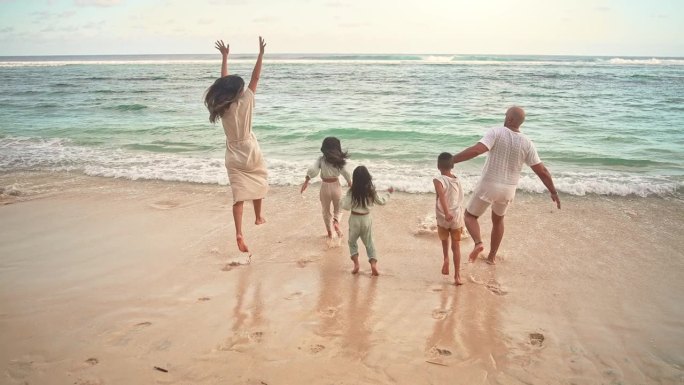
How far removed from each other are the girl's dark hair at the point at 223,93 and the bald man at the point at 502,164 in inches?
87.7

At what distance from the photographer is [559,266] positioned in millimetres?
4910

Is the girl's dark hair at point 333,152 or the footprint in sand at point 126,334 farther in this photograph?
the girl's dark hair at point 333,152

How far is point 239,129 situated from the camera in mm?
4551

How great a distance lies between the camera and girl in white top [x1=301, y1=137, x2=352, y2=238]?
Result: 16.7 ft

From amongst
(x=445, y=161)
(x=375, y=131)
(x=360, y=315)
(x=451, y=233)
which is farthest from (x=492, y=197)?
(x=375, y=131)

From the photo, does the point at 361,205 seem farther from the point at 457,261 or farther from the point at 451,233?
the point at 457,261

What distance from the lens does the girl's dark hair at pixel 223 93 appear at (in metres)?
4.33

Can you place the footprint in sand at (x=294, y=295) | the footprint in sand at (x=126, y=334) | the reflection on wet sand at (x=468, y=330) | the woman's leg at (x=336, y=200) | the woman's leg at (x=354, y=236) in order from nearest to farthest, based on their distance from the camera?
the reflection on wet sand at (x=468, y=330)
the footprint in sand at (x=126, y=334)
the footprint in sand at (x=294, y=295)
the woman's leg at (x=354, y=236)
the woman's leg at (x=336, y=200)

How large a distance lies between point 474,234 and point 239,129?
272 cm

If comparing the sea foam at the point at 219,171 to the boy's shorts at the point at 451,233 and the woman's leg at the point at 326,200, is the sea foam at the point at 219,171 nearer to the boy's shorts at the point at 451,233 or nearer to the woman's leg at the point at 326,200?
the woman's leg at the point at 326,200

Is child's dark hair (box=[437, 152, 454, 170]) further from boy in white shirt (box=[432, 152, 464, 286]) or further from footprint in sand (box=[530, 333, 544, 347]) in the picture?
footprint in sand (box=[530, 333, 544, 347])

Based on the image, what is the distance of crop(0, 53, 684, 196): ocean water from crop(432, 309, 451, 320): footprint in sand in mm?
3832

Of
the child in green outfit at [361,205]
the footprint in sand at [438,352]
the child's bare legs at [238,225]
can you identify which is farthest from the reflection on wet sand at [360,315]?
the child's bare legs at [238,225]

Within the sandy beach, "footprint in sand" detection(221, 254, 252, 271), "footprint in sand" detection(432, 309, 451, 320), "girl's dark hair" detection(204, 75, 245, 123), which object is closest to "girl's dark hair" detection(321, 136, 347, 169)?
the sandy beach
